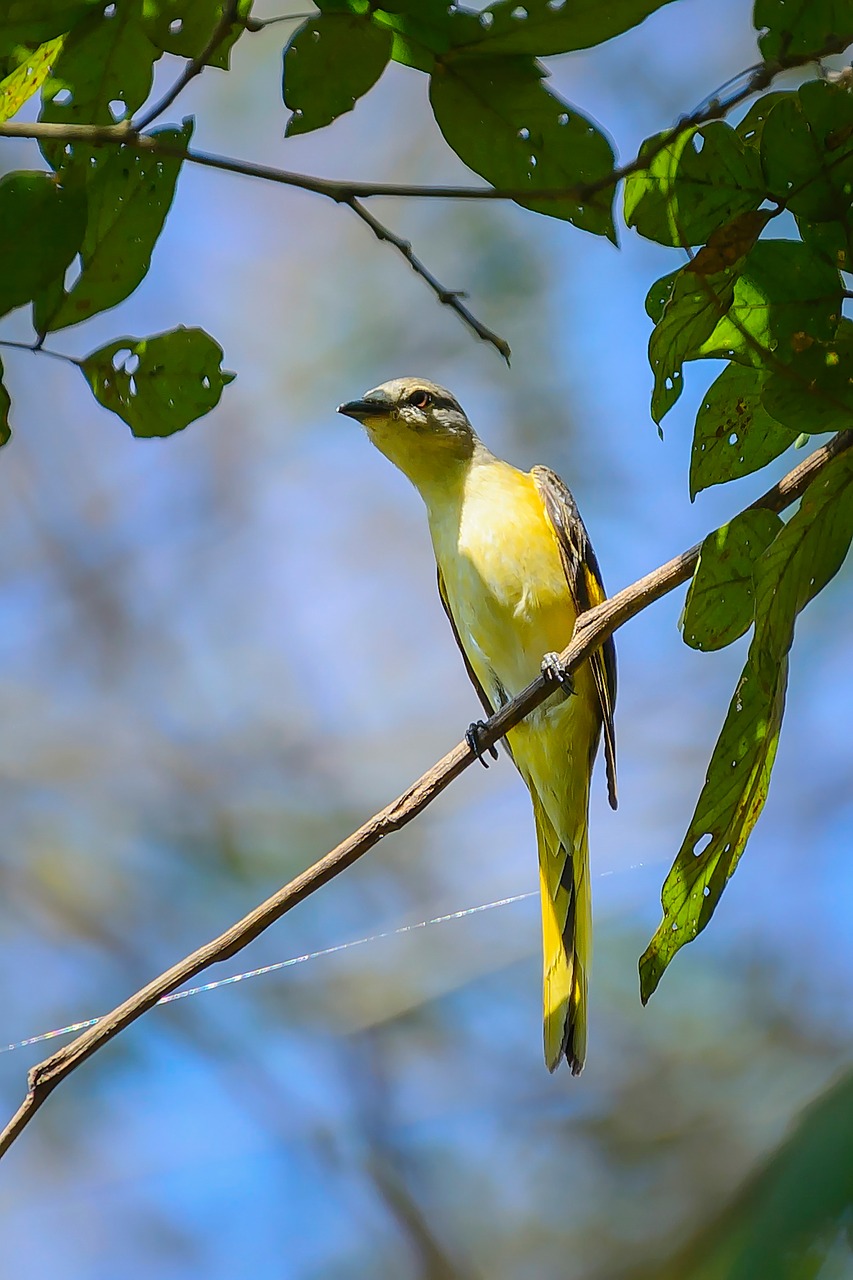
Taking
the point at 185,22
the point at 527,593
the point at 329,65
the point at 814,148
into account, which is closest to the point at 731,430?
the point at 814,148

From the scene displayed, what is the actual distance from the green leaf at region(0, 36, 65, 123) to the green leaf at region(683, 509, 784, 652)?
1.92ft

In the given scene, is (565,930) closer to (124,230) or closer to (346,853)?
(346,853)

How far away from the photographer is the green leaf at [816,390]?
74 cm

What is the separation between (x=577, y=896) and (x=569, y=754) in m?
0.31

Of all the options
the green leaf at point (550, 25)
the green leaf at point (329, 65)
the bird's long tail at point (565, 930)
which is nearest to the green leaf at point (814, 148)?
the green leaf at point (550, 25)

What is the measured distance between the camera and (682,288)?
77 centimetres

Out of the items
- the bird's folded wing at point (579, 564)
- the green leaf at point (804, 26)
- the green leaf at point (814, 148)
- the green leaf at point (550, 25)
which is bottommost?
the green leaf at point (814, 148)

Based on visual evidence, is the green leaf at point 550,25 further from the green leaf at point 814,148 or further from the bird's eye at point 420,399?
the bird's eye at point 420,399

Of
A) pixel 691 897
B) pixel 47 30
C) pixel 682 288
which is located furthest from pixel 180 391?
pixel 691 897

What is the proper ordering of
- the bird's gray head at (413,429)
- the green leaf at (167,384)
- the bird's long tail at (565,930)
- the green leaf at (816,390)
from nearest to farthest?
the green leaf at (816,390), the green leaf at (167,384), the bird's long tail at (565,930), the bird's gray head at (413,429)

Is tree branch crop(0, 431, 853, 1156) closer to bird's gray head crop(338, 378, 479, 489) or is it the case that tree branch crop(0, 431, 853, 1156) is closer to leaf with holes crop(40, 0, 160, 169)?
leaf with holes crop(40, 0, 160, 169)

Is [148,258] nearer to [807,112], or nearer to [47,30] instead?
[47,30]

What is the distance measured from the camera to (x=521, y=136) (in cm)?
92

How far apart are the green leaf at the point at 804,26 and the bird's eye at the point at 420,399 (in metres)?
1.72
